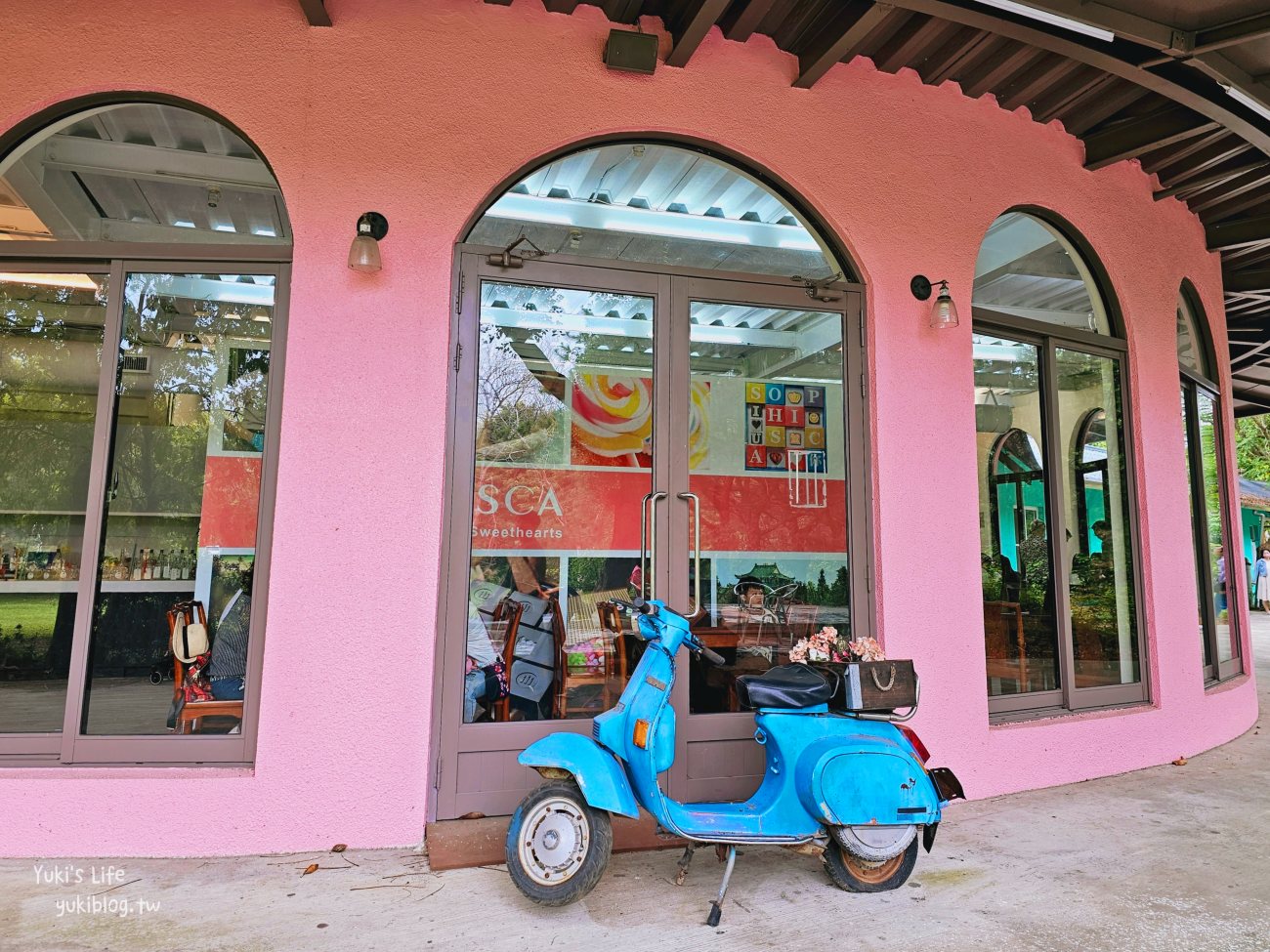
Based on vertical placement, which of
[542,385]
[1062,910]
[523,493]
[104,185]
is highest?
[104,185]

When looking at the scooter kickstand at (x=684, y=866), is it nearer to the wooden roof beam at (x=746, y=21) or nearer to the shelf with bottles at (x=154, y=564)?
the shelf with bottles at (x=154, y=564)

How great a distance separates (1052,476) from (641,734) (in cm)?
310

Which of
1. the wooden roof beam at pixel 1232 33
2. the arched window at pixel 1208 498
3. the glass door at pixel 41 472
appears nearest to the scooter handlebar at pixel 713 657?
the glass door at pixel 41 472

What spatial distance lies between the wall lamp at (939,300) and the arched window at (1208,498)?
2302 mm

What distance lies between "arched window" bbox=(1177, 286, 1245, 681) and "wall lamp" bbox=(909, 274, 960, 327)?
7.55 feet

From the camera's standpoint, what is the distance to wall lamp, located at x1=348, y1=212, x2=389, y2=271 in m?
3.11

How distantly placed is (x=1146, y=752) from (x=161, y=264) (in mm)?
5612

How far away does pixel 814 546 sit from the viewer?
3.78 metres

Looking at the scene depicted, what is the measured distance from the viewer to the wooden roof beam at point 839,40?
3363 millimetres

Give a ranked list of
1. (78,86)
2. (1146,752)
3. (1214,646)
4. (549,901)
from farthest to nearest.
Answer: (1214,646), (1146,752), (78,86), (549,901)

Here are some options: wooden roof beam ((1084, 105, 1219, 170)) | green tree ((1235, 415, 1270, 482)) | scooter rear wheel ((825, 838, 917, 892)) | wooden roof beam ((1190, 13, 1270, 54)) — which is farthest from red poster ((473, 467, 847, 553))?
green tree ((1235, 415, 1270, 482))

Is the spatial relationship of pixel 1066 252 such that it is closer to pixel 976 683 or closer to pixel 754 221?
pixel 754 221

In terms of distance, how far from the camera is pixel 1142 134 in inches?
170

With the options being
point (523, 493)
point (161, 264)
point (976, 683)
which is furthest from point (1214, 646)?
point (161, 264)
